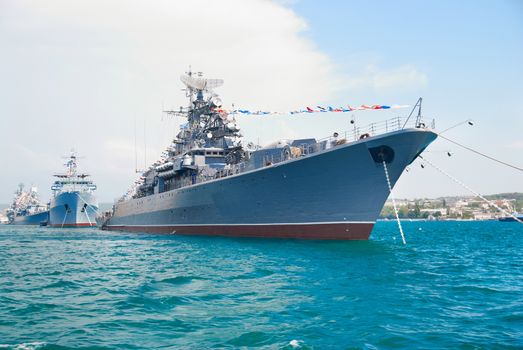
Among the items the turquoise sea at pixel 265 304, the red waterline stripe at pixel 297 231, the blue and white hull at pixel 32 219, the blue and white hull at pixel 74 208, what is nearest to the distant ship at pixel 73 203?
the blue and white hull at pixel 74 208

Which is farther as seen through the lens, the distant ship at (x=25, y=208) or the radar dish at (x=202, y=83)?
the distant ship at (x=25, y=208)

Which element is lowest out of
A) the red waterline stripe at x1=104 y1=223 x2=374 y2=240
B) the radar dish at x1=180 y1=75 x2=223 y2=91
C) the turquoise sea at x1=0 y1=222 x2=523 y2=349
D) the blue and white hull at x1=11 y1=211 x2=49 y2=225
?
the turquoise sea at x1=0 y1=222 x2=523 y2=349

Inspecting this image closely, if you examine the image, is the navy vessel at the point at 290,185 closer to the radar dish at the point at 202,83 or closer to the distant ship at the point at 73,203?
the radar dish at the point at 202,83

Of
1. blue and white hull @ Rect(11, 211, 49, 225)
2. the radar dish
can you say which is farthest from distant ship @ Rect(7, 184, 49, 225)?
the radar dish

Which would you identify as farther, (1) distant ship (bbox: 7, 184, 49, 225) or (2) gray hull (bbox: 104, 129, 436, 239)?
(1) distant ship (bbox: 7, 184, 49, 225)

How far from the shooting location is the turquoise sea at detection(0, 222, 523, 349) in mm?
7195

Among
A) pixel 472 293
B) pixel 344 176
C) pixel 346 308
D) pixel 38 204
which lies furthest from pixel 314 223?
pixel 38 204

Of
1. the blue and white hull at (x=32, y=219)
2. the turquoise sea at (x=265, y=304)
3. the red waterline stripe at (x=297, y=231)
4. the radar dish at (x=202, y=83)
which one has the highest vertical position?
the radar dish at (x=202, y=83)

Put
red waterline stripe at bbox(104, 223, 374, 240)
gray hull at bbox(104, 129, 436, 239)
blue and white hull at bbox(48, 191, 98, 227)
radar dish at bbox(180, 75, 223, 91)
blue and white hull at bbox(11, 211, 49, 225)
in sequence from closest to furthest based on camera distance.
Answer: gray hull at bbox(104, 129, 436, 239), red waterline stripe at bbox(104, 223, 374, 240), radar dish at bbox(180, 75, 223, 91), blue and white hull at bbox(48, 191, 98, 227), blue and white hull at bbox(11, 211, 49, 225)

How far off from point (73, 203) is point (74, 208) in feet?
3.27

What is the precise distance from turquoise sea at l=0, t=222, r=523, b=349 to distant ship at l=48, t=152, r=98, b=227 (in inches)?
2302

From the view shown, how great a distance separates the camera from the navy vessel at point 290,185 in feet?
67.9

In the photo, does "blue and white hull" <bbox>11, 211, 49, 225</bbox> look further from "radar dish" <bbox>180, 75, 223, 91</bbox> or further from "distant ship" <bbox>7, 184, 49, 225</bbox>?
"radar dish" <bbox>180, 75, 223, 91</bbox>

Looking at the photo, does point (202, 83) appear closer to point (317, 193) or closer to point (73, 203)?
point (317, 193)
